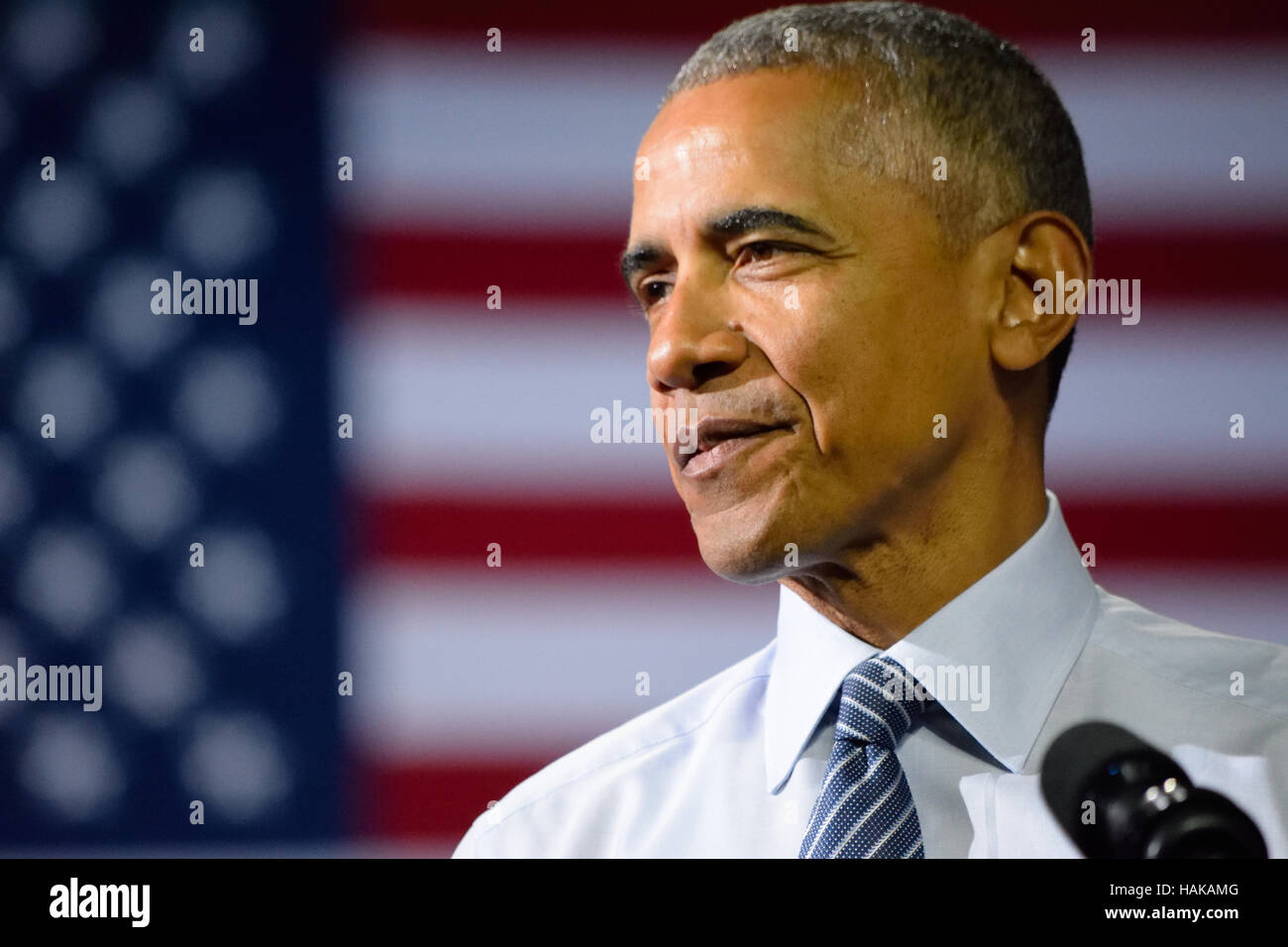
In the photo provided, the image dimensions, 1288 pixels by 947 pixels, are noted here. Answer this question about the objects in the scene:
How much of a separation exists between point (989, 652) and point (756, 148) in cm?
61

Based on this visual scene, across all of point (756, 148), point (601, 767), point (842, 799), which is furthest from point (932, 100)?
point (601, 767)

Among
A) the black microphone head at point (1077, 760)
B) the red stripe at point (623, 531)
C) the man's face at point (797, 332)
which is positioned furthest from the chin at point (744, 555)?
the red stripe at point (623, 531)

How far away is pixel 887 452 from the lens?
141 cm

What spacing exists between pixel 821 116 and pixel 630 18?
0.90 meters

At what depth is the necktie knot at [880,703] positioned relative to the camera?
1347 mm

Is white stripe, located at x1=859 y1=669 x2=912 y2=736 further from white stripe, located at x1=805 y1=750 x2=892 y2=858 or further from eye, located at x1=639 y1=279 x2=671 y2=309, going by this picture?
eye, located at x1=639 y1=279 x2=671 y2=309

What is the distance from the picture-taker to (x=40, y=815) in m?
2.04

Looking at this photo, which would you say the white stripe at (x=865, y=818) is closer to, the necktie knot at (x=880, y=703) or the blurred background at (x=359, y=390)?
the necktie knot at (x=880, y=703)

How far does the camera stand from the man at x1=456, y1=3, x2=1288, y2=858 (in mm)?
1379

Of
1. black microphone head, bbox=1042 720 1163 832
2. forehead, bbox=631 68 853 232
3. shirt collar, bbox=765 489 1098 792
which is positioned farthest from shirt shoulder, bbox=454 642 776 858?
forehead, bbox=631 68 853 232

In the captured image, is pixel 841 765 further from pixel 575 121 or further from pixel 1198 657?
pixel 575 121

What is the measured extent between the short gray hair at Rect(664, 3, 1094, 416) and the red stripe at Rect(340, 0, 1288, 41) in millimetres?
621

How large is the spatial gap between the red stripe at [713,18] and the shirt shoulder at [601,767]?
1.12m

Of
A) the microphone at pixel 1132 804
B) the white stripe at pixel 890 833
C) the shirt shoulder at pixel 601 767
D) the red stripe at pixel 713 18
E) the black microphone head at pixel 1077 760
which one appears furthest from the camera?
the red stripe at pixel 713 18
